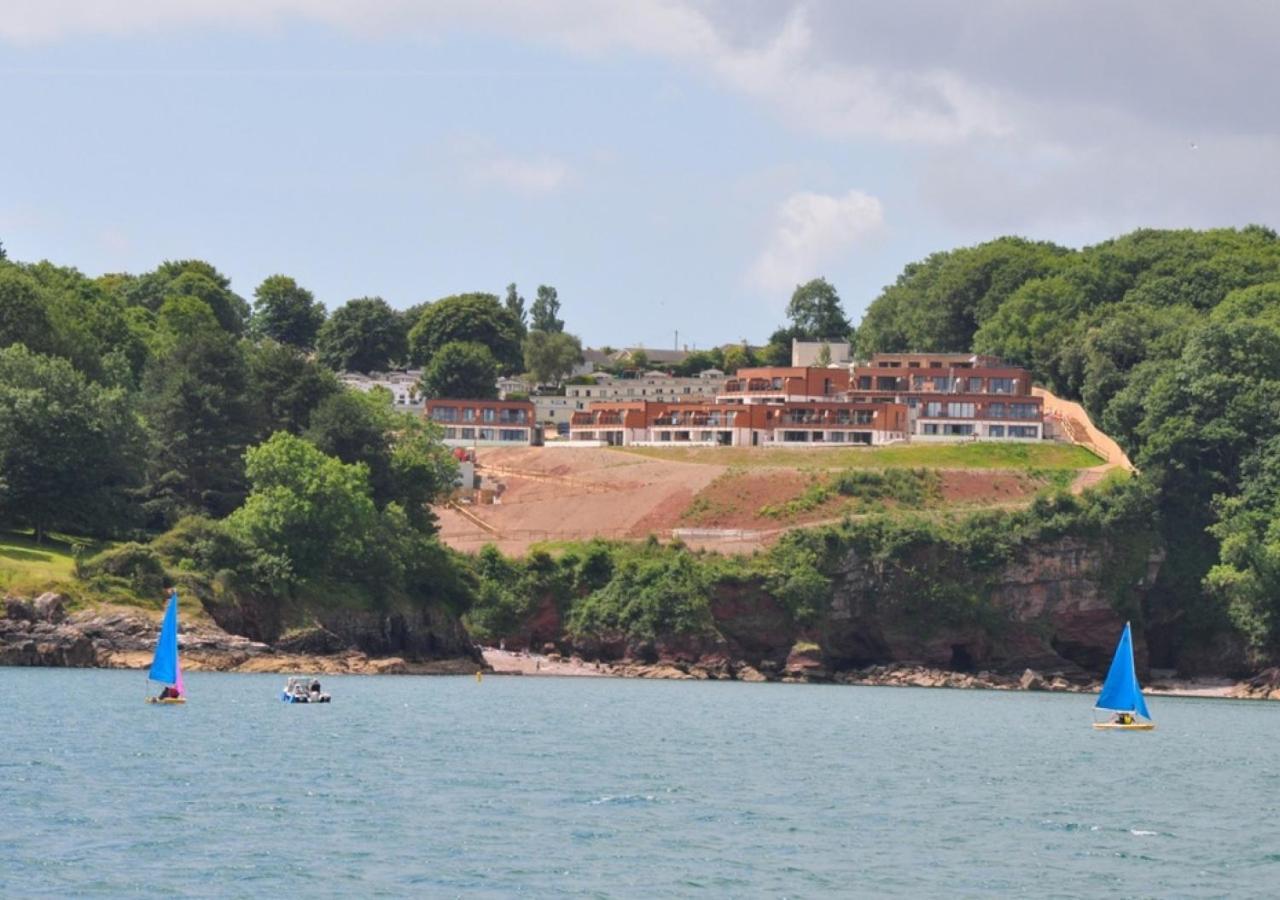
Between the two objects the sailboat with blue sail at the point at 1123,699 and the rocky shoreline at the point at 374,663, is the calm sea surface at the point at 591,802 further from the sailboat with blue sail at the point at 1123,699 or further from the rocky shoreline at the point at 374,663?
the rocky shoreline at the point at 374,663

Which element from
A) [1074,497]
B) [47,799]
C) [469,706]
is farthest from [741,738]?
[1074,497]

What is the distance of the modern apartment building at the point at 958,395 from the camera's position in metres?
178

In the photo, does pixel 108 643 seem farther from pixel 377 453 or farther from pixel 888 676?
pixel 888 676

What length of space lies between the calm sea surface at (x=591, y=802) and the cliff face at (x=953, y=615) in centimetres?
4635

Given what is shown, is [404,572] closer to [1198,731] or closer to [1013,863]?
[1198,731]

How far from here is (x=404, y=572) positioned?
121 meters

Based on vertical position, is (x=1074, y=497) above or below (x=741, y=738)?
above

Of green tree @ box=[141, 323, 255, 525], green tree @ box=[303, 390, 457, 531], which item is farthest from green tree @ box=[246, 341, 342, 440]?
green tree @ box=[141, 323, 255, 525]

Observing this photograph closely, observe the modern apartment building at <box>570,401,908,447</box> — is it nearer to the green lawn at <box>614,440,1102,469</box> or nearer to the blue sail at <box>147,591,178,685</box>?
the green lawn at <box>614,440,1102,469</box>

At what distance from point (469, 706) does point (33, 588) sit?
74.0ft

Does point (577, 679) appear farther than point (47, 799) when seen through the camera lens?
Yes

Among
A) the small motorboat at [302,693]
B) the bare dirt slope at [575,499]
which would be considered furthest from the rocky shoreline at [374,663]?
the bare dirt slope at [575,499]

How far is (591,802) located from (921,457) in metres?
115

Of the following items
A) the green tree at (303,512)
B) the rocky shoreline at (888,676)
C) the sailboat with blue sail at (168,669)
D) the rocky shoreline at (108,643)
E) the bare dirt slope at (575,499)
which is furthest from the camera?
the bare dirt slope at (575,499)
